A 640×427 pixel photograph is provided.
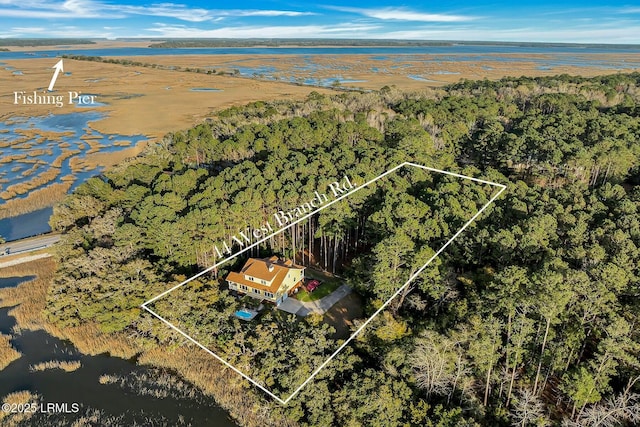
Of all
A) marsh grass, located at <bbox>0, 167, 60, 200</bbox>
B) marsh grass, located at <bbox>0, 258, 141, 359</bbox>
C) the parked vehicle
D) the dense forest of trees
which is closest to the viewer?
the dense forest of trees

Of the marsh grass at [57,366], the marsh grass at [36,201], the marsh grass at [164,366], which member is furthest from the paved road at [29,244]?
the marsh grass at [57,366]

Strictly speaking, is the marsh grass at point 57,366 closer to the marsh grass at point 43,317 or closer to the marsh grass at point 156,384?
the marsh grass at point 43,317

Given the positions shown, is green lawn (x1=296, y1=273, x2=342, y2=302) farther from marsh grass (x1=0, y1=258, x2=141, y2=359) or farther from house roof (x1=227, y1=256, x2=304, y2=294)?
marsh grass (x1=0, y1=258, x2=141, y2=359)

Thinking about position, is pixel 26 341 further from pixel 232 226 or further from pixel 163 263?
pixel 232 226

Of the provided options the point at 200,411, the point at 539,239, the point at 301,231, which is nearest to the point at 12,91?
the point at 301,231

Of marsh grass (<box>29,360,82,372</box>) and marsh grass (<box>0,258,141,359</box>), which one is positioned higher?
marsh grass (<box>0,258,141,359</box>)

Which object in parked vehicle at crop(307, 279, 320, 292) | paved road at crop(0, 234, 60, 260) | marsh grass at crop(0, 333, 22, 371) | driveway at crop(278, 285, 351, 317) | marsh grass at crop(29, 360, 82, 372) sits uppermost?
paved road at crop(0, 234, 60, 260)

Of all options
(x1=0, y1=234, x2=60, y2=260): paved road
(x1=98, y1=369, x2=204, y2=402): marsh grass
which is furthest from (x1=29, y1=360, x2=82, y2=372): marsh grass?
(x1=0, y1=234, x2=60, y2=260): paved road
